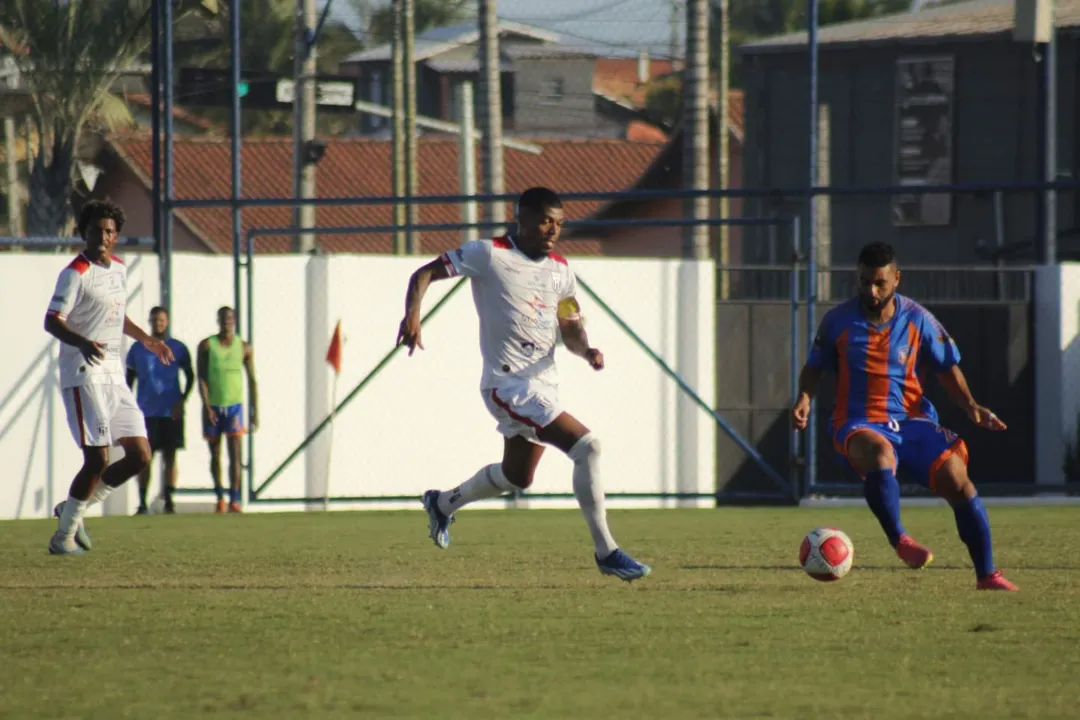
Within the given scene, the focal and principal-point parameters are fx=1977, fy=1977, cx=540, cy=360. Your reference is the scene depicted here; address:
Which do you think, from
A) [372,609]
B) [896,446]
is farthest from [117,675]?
[896,446]

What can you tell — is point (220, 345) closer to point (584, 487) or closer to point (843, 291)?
point (584, 487)

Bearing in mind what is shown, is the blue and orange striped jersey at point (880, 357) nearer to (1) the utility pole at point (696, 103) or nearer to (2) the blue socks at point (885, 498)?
(2) the blue socks at point (885, 498)

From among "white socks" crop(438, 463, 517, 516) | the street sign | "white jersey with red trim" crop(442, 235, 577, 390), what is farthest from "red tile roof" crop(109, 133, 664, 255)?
"white jersey with red trim" crop(442, 235, 577, 390)

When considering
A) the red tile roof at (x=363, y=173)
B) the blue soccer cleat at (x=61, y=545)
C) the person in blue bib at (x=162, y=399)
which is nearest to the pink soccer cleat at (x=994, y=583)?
the blue soccer cleat at (x=61, y=545)

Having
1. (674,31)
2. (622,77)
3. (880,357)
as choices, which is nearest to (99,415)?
(880,357)

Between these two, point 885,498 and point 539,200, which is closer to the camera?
point 885,498

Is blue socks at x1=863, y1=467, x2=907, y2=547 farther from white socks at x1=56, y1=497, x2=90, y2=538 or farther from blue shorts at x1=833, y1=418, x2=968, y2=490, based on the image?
white socks at x1=56, y1=497, x2=90, y2=538

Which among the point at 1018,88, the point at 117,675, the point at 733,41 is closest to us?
the point at 117,675

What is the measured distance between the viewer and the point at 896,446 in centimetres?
984

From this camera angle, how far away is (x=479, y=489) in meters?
10.9

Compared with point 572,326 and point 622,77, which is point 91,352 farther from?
point 622,77

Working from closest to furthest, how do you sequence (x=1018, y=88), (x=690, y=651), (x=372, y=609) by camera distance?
(x=690, y=651), (x=372, y=609), (x=1018, y=88)

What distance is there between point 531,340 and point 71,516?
11.3 feet

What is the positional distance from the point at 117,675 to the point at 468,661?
Result: 50.2 inches
